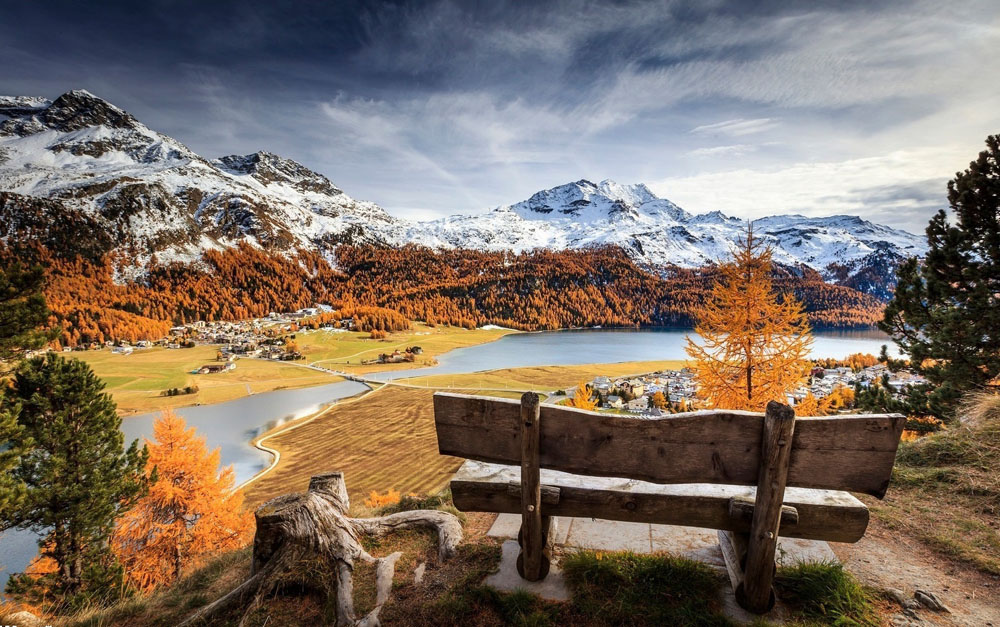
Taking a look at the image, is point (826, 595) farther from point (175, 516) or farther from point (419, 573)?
point (175, 516)

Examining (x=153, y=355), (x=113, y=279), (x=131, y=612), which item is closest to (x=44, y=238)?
(x=113, y=279)

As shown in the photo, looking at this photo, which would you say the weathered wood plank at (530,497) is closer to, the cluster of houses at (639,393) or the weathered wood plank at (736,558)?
the weathered wood plank at (736,558)

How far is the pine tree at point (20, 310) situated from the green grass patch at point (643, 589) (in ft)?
54.8

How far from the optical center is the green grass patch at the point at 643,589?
10.8 feet

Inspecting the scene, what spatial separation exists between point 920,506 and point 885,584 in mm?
3207

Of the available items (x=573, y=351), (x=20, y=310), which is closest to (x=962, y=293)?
(x=20, y=310)

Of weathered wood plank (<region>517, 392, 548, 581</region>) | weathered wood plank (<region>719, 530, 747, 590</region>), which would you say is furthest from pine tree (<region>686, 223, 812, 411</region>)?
weathered wood plank (<region>517, 392, 548, 581</region>)

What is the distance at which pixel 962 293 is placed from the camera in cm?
1155

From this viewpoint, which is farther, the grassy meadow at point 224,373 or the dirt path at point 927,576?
the grassy meadow at point 224,373

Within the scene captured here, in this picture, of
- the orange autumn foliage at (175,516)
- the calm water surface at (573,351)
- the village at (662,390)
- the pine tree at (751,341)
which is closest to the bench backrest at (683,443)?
the pine tree at (751,341)

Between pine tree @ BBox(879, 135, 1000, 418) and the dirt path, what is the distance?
10.8 metres

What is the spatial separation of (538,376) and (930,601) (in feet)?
236

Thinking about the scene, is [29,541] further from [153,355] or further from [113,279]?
[113,279]

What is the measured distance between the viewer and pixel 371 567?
14.8 ft
